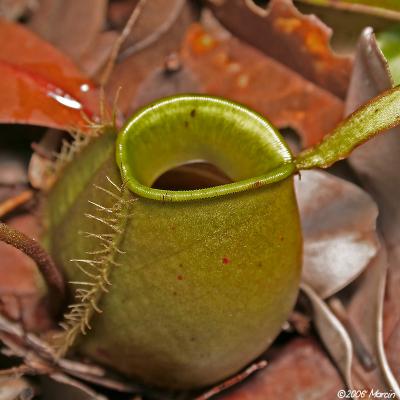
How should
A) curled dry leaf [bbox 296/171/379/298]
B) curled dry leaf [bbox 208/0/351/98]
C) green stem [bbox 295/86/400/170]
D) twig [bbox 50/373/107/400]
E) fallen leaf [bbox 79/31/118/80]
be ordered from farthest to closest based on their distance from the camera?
fallen leaf [bbox 79/31/118/80], curled dry leaf [bbox 208/0/351/98], curled dry leaf [bbox 296/171/379/298], twig [bbox 50/373/107/400], green stem [bbox 295/86/400/170]

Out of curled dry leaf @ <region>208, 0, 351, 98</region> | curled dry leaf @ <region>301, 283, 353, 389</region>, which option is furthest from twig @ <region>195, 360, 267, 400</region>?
curled dry leaf @ <region>208, 0, 351, 98</region>

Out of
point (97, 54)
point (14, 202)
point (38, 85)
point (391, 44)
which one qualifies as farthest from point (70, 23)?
point (391, 44)

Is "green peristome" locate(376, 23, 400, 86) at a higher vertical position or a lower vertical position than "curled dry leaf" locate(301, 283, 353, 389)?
higher

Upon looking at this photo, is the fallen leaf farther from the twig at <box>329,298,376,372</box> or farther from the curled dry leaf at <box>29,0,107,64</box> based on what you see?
the twig at <box>329,298,376,372</box>

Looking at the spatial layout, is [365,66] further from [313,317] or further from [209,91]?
[313,317]

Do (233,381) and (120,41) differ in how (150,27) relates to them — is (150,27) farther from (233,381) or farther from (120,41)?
(233,381)
